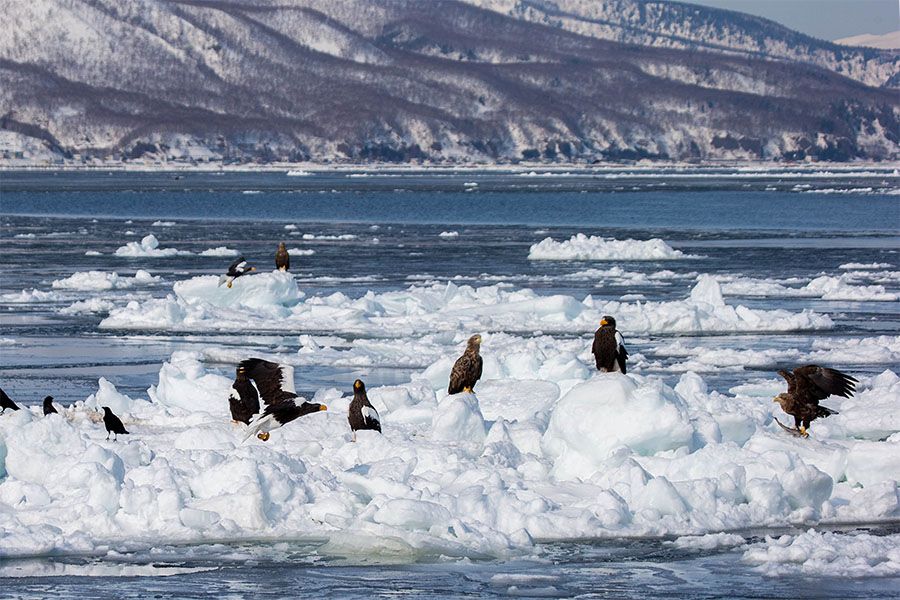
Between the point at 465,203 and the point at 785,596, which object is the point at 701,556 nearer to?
the point at 785,596

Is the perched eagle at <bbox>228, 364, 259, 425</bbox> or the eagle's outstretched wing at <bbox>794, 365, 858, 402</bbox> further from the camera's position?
the perched eagle at <bbox>228, 364, 259, 425</bbox>

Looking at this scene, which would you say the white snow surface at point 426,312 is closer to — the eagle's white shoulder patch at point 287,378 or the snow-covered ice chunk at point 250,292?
the snow-covered ice chunk at point 250,292

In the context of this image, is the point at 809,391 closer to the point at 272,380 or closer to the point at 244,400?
the point at 272,380

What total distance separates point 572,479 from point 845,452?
79.2 inches

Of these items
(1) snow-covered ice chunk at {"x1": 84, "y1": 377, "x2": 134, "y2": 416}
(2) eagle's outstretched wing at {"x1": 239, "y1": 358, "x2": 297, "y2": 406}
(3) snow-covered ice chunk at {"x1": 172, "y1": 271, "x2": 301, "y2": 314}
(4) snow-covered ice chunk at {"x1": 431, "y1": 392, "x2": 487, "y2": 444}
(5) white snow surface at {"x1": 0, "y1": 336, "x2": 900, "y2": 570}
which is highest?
(3) snow-covered ice chunk at {"x1": 172, "y1": 271, "x2": 301, "y2": 314}

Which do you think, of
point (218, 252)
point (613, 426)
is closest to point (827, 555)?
point (613, 426)

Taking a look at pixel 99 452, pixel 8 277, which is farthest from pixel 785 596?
pixel 8 277

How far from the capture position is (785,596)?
8.65 meters

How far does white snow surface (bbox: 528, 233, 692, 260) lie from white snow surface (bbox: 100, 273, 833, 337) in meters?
11.9

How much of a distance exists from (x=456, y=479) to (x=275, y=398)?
241 centimetres

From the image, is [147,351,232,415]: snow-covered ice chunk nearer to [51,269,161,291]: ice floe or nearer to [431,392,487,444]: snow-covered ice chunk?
[431,392,487,444]: snow-covered ice chunk

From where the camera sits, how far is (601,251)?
37906 millimetres

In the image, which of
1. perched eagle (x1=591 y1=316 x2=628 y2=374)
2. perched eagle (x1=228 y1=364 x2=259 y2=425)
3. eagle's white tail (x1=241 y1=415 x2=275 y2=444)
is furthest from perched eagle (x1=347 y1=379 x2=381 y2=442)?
perched eagle (x1=591 y1=316 x2=628 y2=374)

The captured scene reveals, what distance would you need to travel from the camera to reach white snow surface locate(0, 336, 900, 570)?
9.95m
